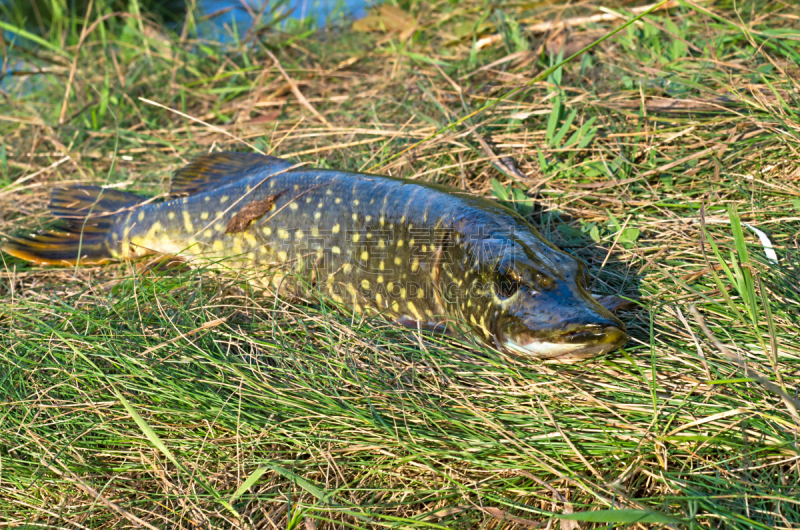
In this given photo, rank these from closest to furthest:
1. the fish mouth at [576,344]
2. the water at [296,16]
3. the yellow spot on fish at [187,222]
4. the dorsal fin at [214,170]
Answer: the fish mouth at [576,344], the yellow spot on fish at [187,222], the dorsal fin at [214,170], the water at [296,16]

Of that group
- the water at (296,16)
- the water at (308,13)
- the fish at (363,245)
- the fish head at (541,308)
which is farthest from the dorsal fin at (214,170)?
the water at (308,13)

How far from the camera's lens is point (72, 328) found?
2.72 metres

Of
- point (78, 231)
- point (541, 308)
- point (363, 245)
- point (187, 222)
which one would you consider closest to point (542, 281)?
point (541, 308)

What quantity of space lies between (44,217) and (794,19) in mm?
5167

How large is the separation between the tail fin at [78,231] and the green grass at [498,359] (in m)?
0.11

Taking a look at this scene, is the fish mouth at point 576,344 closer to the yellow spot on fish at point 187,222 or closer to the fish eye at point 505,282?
the fish eye at point 505,282

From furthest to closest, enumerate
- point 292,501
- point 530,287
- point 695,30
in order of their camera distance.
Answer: point 695,30, point 530,287, point 292,501

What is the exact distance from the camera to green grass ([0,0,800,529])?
1.87 metres

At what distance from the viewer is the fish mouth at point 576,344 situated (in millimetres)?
2072

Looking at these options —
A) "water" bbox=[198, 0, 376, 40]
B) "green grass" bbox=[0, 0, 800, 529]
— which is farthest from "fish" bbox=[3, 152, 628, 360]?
"water" bbox=[198, 0, 376, 40]

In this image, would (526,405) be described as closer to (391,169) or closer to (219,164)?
(391,169)

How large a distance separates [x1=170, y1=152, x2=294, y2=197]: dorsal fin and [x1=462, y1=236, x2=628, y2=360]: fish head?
1.72m

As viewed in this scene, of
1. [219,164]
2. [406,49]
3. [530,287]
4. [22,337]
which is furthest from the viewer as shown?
[406,49]

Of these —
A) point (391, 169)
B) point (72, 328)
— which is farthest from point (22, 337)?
point (391, 169)
